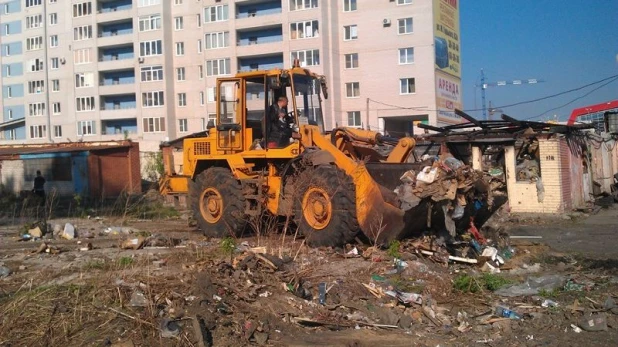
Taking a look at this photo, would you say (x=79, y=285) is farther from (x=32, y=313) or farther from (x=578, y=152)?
(x=578, y=152)

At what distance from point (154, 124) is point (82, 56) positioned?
11826 mm

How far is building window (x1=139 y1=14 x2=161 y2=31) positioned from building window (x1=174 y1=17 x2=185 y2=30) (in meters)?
1.62

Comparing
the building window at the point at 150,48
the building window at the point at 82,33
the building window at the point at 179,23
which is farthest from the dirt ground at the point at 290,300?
the building window at the point at 82,33

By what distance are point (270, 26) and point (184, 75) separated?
10893 mm

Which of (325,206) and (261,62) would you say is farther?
(261,62)

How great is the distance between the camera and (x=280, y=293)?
287 inches

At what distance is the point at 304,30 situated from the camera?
52469 mm

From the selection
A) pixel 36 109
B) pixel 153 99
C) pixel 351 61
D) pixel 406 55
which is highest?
pixel 351 61

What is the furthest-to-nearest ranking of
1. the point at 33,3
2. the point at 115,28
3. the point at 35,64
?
the point at 33,3, the point at 35,64, the point at 115,28

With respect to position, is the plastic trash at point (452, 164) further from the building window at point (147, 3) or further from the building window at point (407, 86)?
the building window at point (147, 3)

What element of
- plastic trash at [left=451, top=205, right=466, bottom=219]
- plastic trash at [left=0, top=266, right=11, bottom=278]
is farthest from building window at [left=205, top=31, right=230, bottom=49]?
plastic trash at [left=451, top=205, right=466, bottom=219]

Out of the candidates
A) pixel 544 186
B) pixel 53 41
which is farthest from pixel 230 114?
pixel 53 41

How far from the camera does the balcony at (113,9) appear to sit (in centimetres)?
6238

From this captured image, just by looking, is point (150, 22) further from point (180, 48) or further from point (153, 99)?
point (153, 99)
